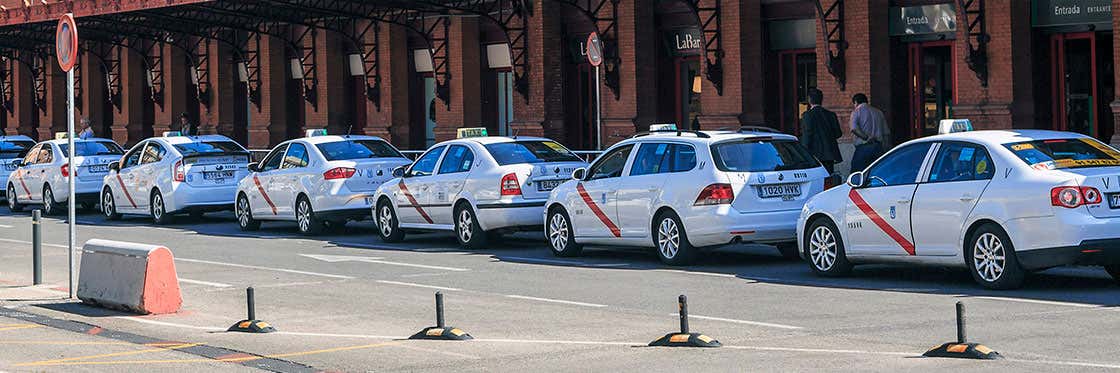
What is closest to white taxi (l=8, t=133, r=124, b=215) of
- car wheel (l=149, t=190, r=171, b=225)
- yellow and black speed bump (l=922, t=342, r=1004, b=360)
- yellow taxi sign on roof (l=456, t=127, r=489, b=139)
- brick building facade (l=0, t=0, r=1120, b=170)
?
car wheel (l=149, t=190, r=171, b=225)

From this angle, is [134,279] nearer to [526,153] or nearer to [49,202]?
[526,153]

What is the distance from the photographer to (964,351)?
10.4 m

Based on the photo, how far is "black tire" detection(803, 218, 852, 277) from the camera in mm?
16125

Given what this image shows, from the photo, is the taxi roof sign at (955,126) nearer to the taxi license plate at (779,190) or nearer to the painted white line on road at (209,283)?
the taxi license plate at (779,190)

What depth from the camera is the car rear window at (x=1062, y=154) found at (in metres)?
14.3

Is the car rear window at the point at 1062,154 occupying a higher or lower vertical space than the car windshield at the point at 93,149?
lower

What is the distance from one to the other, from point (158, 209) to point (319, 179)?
5245 mm

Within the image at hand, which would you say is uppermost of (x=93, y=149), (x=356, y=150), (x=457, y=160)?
(x=93, y=149)

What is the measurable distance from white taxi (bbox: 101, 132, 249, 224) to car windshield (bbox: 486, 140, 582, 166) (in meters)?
8.14

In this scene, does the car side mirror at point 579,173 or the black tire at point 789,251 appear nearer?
the black tire at point 789,251

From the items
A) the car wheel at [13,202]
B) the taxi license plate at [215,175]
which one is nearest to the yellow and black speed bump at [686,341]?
the taxi license plate at [215,175]

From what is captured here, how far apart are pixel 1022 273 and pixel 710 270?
3.90m

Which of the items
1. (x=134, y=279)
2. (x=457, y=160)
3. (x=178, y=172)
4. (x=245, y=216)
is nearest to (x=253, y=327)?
(x=134, y=279)

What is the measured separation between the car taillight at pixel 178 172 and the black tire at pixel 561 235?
10.0 meters
